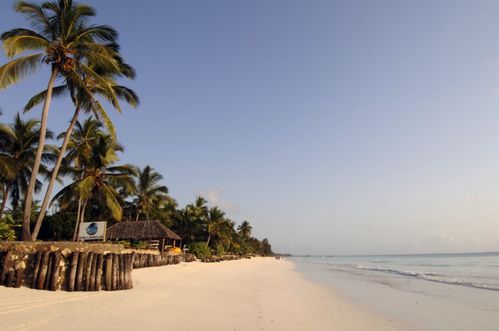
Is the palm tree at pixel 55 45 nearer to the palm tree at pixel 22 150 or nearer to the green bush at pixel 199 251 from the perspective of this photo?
the palm tree at pixel 22 150

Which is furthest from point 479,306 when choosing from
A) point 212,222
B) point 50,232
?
point 212,222

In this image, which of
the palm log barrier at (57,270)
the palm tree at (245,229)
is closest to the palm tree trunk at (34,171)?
the palm log barrier at (57,270)

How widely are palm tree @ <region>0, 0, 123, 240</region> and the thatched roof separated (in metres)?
19.3

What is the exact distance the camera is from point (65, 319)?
18.9 ft

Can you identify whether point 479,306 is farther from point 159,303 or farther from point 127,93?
point 127,93

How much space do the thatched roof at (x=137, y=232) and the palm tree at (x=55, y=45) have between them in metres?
19.3

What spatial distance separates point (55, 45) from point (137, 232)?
21.3 meters

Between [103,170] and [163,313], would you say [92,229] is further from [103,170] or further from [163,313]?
[163,313]

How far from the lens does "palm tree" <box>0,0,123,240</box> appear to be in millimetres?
13375

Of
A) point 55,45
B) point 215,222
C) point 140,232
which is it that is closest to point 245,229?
point 215,222

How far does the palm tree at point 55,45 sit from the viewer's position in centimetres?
1338

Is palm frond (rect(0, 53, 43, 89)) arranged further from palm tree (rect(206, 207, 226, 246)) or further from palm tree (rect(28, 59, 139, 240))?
palm tree (rect(206, 207, 226, 246))

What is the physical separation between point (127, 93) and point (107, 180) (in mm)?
10793

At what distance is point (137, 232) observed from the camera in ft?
106
